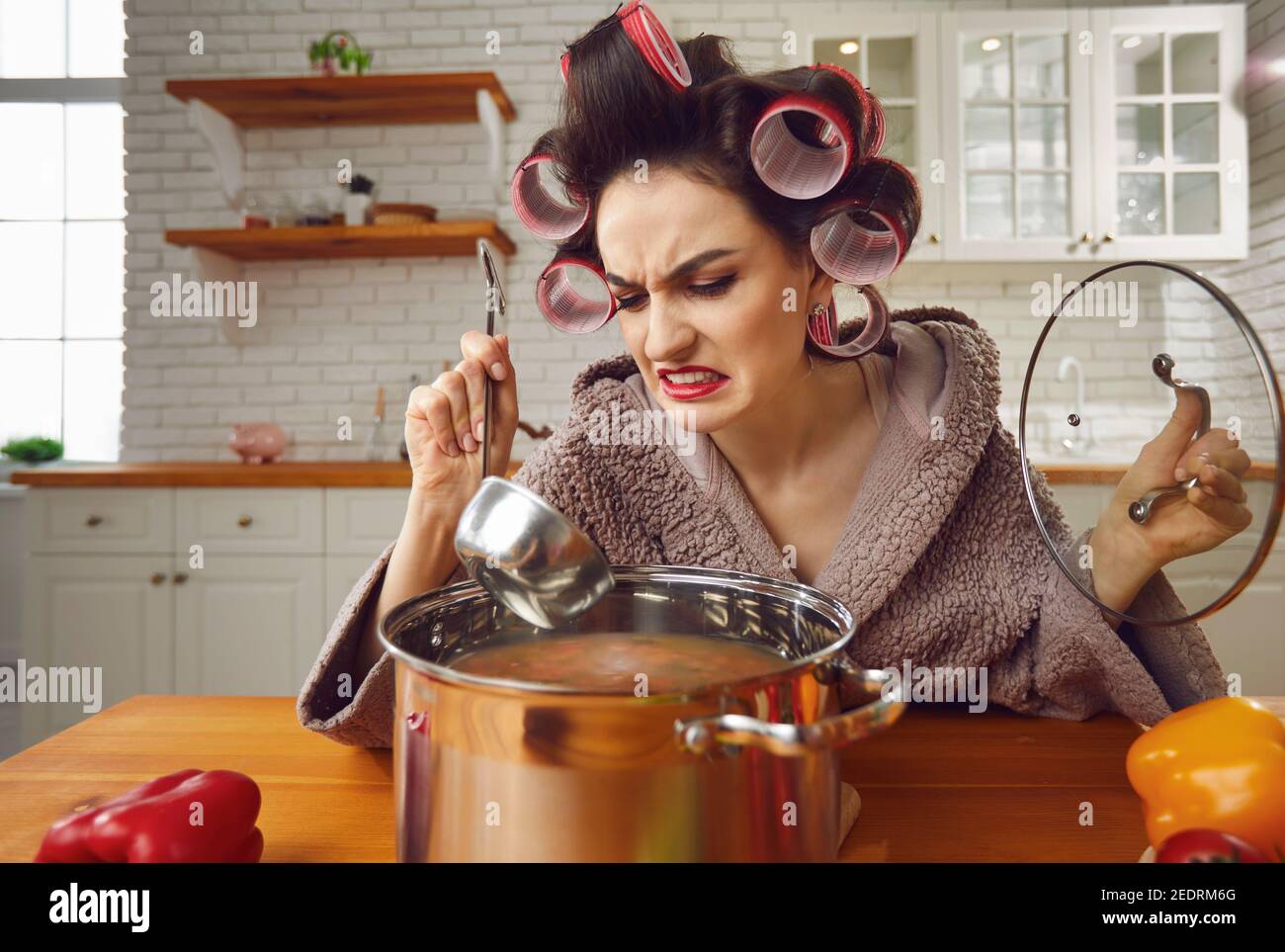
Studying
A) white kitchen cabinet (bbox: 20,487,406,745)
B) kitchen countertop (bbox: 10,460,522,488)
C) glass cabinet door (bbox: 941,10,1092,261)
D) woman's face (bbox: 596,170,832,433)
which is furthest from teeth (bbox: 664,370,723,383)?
glass cabinet door (bbox: 941,10,1092,261)

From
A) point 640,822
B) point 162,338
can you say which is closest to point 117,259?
point 162,338

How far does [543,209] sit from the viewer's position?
1.01m

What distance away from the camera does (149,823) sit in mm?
510

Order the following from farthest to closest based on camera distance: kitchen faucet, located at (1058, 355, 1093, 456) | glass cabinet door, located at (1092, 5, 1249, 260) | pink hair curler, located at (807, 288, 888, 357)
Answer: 1. glass cabinet door, located at (1092, 5, 1249, 260)
2. pink hair curler, located at (807, 288, 888, 357)
3. kitchen faucet, located at (1058, 355, 1093, 456)

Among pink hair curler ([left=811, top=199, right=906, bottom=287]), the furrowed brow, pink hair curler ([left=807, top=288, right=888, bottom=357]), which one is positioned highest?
pink hair curler ([left=811, top=199, right=906, bottom=287])

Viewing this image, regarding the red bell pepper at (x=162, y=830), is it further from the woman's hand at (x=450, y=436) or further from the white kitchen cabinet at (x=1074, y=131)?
the white kitchen cabinet at (x=1074, y=131)

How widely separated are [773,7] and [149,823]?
3.15 meters

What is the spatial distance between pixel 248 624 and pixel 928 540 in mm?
2105

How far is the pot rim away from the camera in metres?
0.36

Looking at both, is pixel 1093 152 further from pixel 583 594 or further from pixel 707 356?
pixel 583 594

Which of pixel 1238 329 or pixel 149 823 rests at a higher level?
pixel 1238 329

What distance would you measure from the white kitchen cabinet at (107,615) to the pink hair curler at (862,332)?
6.92ft

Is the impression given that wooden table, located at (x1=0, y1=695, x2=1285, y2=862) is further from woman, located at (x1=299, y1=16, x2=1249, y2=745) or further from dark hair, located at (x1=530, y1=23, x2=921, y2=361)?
dark hair, located at (x1=530, y1=23, x2=921, y2=361)

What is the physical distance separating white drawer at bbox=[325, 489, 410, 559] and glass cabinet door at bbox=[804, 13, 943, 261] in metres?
1.78
